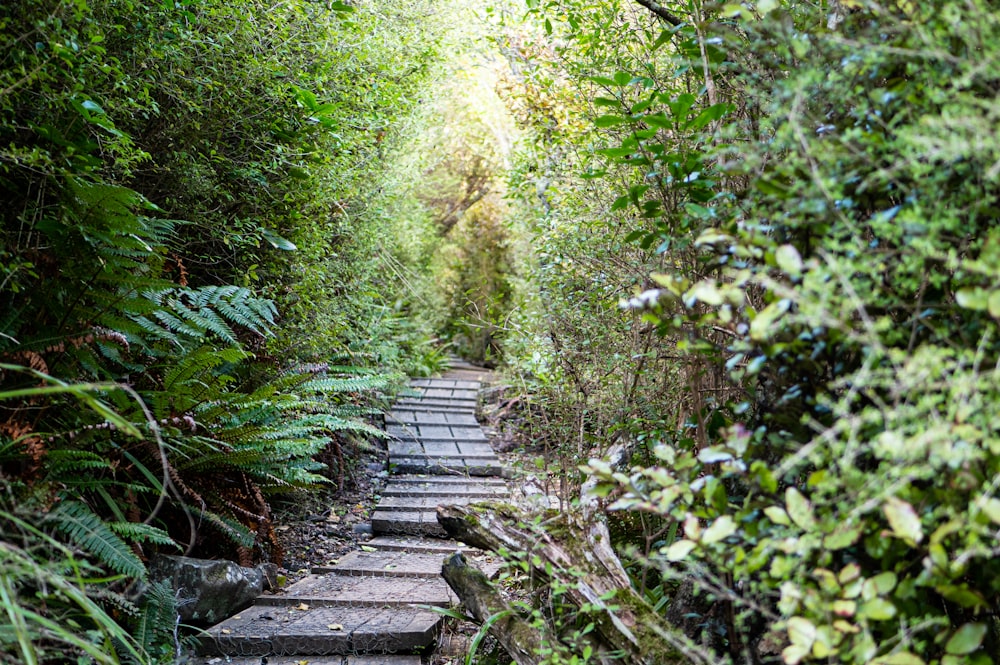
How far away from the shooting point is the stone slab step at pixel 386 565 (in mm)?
3951

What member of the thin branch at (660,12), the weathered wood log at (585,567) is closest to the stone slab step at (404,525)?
the weathered wood log at (585,567)

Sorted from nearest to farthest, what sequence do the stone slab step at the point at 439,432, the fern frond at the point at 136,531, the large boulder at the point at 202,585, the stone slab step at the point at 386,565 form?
1. the fern frond at the point at 136,531
2. the large boulder at the point at 202,585
3. the stone slab step at the point at 386,565
4. the stone slab step at the point at 439,432

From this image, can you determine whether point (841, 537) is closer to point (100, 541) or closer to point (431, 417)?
point (100, 541)

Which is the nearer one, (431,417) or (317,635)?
(317,635)

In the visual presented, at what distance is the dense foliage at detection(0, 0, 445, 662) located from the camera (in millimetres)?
2490

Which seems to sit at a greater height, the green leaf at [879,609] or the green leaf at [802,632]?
the green leaf at [879,609]

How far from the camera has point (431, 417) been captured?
302 inches

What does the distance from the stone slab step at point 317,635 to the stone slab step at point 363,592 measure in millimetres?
194

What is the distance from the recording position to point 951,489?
113cm

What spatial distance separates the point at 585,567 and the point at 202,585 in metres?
1.74

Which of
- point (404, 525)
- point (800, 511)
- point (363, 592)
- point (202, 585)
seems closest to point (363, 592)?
point (363, 592)

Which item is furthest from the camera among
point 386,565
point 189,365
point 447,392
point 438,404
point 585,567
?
point 447,392

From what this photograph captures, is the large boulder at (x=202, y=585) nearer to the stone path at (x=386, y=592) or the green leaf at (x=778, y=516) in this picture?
the stone path at (x=386, y=592)

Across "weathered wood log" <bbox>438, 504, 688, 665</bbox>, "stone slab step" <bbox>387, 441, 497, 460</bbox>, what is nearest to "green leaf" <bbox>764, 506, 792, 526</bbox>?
"weathered wood log" <bbox>438, 504, 688, 665</bbox>
